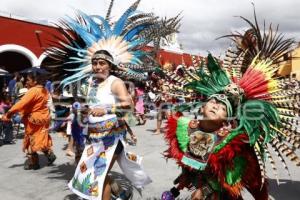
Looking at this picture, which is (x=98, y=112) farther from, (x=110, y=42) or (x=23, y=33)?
(x=23, y=33)

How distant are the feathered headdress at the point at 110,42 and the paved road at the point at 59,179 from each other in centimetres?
135

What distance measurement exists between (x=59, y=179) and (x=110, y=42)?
211cm

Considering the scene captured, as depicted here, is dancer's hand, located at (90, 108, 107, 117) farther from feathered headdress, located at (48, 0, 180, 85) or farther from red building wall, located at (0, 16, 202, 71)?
red building wall, located at (0, 16, 202, 71)

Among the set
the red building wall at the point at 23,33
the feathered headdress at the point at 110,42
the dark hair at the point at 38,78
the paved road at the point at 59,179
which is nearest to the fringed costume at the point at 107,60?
the feathered headdress at the point at 110,42

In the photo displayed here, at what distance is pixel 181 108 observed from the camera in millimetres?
3443

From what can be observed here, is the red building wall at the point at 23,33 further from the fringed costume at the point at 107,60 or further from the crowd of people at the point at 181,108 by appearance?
the crowd of people at the point at 181,108

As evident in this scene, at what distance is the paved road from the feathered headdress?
1.35 m

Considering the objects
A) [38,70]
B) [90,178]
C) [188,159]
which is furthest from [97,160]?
[38,70]

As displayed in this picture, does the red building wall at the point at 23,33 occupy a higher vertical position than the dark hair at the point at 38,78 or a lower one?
higher

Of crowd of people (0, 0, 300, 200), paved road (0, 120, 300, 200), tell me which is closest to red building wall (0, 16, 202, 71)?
paved road (0, 120, 300, 200)

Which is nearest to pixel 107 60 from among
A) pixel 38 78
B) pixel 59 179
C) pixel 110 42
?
pixel 110 42

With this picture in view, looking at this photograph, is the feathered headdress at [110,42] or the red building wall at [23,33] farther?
the red building wall at [23,33]

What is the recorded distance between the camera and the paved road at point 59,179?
4609mm

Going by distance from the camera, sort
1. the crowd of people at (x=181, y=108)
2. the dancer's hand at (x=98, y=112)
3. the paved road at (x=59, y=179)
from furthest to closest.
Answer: the paved road at (x=59, y=179), the dancer's hand at (x=98, y=112), the crowd of people at (x=181, y=108)
